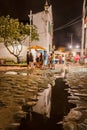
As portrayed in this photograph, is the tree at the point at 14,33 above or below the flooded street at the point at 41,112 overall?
above

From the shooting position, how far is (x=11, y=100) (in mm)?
8344

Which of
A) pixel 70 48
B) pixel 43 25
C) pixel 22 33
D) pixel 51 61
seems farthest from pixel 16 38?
pixel 70 48

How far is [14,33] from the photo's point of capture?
3478cm

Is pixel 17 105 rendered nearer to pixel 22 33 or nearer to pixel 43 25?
pixel 22 33

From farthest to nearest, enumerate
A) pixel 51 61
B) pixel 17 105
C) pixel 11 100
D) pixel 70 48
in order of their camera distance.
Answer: pixel 70 48
pixel 51 61
pixel 11 100
pixel 17 105

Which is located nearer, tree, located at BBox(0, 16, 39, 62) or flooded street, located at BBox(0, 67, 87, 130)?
flooded street, located at BBox(0, 67, 87, 130)

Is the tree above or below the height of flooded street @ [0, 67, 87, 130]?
above

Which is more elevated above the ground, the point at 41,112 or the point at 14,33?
the point at 14,33

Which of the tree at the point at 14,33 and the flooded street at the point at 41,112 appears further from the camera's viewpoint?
the tree at the point at 14,33

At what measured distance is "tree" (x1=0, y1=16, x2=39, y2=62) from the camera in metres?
34.9

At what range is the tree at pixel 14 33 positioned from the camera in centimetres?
3488

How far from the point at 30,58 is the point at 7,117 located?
65.0ft

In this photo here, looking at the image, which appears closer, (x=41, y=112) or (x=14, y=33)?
(x=41, y=112)

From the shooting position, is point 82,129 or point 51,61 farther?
point 51,61
